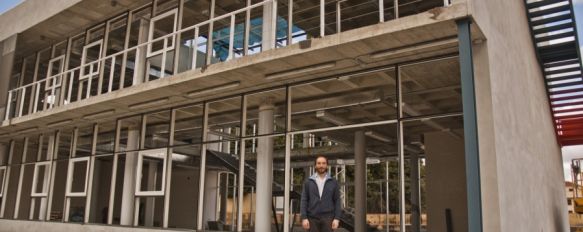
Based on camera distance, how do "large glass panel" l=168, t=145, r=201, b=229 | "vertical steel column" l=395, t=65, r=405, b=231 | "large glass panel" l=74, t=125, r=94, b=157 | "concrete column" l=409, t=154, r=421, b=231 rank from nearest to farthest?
"vertical steel column" l=395, t=65, r=405, b=231
"concrete column" l=409, t=154, r=421, b=231
"large glass panel" l=74, t=125, r=94, b=157
"large glass panel" l=168, t=145, r=201, b=229

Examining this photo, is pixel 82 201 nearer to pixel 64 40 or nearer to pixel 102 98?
pixel 64 40

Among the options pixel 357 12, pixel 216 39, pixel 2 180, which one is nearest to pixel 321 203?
pixel 357 12

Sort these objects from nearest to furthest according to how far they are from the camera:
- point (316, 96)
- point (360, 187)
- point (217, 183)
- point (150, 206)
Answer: point (316, 96) → point (360, 187) → point (150, 206) → point (217, 183)

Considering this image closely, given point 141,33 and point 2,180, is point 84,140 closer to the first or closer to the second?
point 2,180

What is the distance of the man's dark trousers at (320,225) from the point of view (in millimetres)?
6613

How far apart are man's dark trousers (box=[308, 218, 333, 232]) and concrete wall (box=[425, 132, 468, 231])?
24.8ft

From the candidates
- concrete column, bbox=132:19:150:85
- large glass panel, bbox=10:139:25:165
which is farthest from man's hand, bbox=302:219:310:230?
large glass panel, bbox=10:139:25:165

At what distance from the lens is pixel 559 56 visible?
1317 cm

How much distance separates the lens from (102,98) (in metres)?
12.8

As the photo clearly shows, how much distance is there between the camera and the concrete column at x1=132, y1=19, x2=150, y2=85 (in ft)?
43.9

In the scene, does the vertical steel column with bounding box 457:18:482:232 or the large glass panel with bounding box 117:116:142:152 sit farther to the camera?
the large glass panel with bounding box 117:116:142:152

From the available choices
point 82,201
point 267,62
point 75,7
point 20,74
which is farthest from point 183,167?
point 267,62

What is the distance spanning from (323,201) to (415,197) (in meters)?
10.8

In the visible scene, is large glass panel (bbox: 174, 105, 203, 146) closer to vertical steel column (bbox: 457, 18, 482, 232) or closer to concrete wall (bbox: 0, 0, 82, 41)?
concrete wall (bbox: 0, 0, 82, 41)
